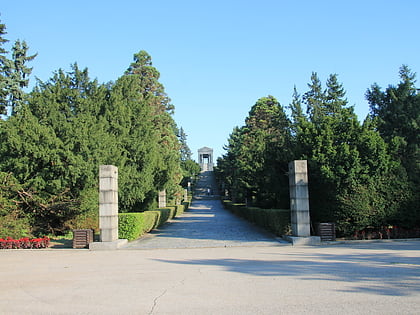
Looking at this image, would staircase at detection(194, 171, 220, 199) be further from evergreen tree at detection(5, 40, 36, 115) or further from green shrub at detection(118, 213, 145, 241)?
green shrub at detection(118, 213, 145, 241)

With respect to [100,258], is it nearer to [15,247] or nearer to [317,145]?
[15,247]

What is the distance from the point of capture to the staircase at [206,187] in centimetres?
7876

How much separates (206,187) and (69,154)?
6897 cm

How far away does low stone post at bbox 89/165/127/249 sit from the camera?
13.9 metres

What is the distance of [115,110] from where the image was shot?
1995 cm

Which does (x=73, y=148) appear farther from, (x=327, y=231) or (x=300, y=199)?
(x=327, y=231)

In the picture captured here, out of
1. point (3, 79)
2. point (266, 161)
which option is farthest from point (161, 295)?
point (3, 79)

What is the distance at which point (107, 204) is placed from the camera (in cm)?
1420

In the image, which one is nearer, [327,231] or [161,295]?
[161,295]

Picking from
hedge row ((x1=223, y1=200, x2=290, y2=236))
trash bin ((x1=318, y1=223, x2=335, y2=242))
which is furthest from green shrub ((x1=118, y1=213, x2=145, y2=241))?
trash bin ((x1=318, y1=223, x2=335, y2=242))

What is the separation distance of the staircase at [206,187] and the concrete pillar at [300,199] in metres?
61.8

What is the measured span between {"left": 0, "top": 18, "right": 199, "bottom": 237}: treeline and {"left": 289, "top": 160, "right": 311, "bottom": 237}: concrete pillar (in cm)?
806

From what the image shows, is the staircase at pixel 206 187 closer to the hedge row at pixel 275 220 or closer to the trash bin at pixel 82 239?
the hedge row at pixel 275 220

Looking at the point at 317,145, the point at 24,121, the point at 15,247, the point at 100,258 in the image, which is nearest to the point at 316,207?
the point at 317,145
